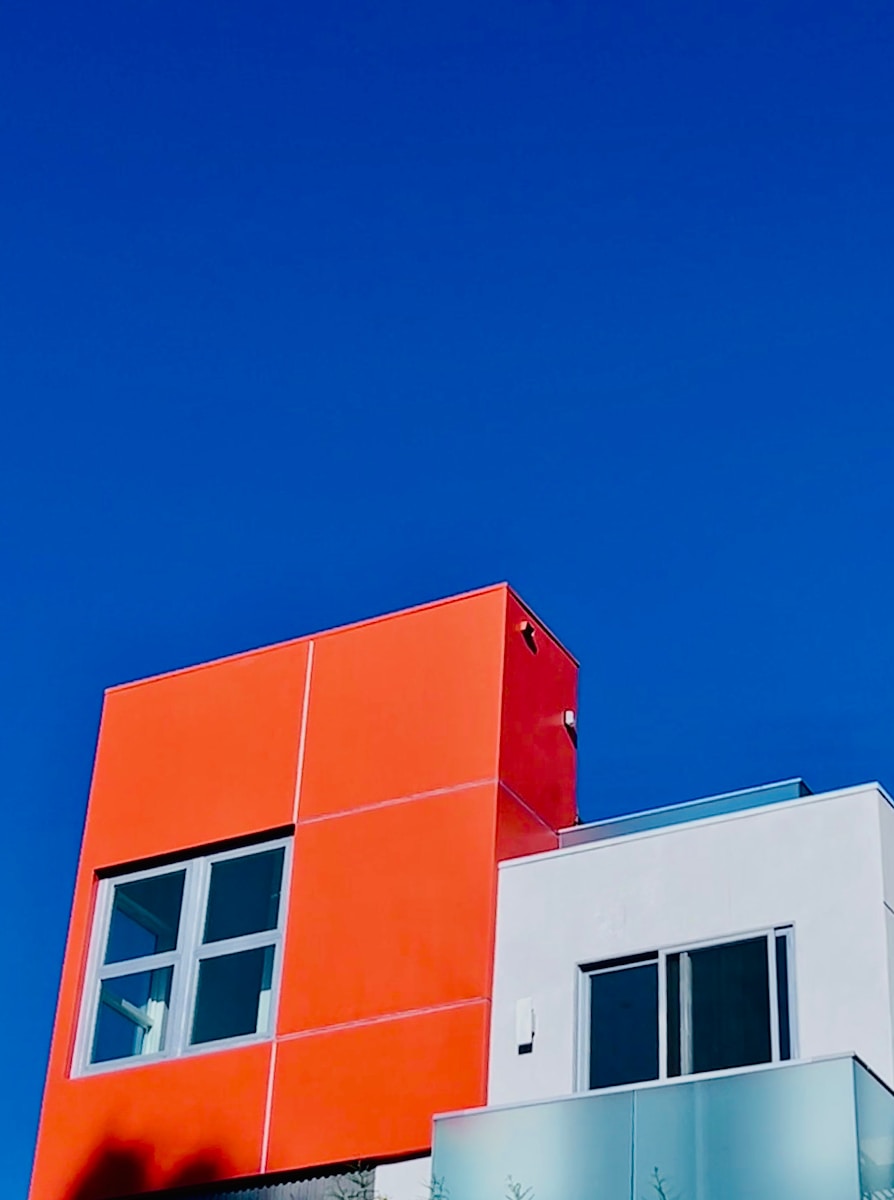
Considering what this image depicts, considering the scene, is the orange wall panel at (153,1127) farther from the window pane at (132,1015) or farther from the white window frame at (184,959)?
the window pane at (132,1015)

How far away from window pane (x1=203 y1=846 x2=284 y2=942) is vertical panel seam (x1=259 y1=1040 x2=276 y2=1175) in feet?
3.80

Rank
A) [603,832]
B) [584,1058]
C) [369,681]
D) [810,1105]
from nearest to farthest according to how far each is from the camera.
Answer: [810,1105] → [584,1058] → [603,832] → [369,681]

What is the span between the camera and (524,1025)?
1491 centimetres

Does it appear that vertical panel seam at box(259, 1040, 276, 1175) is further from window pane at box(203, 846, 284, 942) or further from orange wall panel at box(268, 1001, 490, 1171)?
window pane at box(203, 846, 284, 942)

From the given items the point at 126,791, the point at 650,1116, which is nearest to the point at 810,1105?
the point at 650,1116

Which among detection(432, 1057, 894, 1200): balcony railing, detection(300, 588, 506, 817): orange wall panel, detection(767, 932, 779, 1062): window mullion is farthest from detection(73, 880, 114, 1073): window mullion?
detection(767, 932, 779, 1062): window mullion

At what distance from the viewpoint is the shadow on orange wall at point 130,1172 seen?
1558 cm

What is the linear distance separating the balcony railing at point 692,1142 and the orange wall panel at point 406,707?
9.94 feet

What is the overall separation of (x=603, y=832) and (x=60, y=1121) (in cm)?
478

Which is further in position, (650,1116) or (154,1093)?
(154,1093)

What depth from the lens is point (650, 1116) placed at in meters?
13.3

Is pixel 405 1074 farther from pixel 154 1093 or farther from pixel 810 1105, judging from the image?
pixel 810 1105

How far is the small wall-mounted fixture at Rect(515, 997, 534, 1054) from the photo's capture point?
584 inches

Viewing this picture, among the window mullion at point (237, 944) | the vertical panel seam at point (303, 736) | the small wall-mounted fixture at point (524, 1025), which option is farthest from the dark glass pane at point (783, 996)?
the vertical panel seam at point (303, 736)
